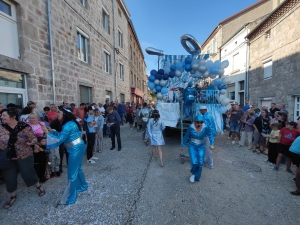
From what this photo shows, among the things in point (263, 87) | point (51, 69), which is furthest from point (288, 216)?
point (263, 87)

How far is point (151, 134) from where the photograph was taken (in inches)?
163

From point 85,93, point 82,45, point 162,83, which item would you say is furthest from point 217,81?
point 82,45

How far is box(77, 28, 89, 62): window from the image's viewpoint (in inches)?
299

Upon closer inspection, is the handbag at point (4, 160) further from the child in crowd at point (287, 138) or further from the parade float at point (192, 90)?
the child in crowd at point (287, 138)

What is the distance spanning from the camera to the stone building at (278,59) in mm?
7320

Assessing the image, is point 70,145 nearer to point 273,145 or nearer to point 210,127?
point 210,127

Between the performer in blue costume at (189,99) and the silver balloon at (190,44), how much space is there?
171 cm

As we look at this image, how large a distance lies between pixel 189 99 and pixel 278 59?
24.5 ft

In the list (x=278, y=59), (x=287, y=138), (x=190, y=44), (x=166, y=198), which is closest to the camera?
(x=166, y=198)

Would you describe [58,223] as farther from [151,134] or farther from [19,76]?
[19,76]

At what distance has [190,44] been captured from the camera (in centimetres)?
570

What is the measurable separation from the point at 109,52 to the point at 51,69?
→ 6.13 metres

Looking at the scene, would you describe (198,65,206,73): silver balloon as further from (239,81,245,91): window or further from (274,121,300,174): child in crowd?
(239,81,245,91): window

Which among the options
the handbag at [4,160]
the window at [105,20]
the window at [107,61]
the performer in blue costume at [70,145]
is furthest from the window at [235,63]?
the handbag at [4,160]
